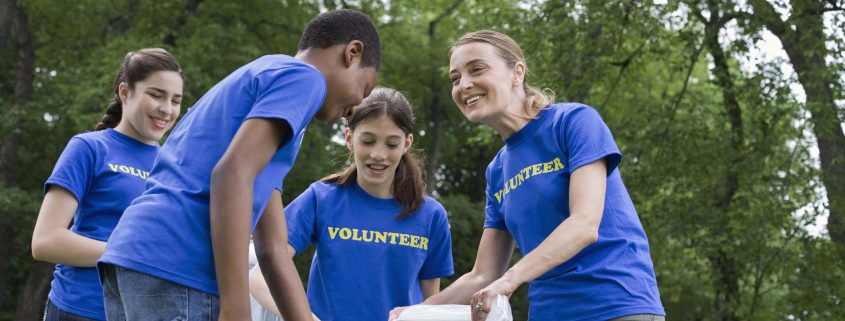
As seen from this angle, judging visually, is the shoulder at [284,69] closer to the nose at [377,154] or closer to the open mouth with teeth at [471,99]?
the open mouth with teeth at [471,99]

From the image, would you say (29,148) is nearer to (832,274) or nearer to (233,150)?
(832,274)

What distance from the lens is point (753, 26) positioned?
485 inches

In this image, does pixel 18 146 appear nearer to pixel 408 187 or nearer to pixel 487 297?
pixel 408 187

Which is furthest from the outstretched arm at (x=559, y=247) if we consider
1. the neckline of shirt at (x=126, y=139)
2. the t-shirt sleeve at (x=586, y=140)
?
the neckline of shirt at (x=126, y=139)

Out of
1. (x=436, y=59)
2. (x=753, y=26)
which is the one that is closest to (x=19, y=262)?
(x=436, y=59)

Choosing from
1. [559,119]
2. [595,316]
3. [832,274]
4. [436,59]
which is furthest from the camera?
[436,59]

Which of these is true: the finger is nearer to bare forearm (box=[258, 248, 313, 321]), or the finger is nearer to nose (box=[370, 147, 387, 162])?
bare forearm (box=[258, 248, 313, 321])

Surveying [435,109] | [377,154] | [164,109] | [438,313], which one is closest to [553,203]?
[438,313]

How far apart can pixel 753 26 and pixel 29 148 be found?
1392 centimetres

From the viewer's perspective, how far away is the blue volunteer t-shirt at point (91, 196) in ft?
13.1

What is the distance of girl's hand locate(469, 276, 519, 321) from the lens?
3098 millimetres

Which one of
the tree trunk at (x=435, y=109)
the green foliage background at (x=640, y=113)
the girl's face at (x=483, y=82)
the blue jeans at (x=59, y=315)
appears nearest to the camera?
the girl's face at (x=483, y=82)

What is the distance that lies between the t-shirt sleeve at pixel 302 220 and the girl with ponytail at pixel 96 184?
608mm

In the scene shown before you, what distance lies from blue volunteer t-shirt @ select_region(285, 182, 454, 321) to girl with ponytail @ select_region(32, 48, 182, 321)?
26.5 inches
